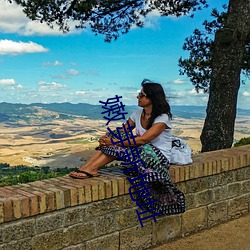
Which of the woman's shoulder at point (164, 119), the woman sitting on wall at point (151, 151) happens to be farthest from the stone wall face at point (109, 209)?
the woman's shoulder at point (164, 119)

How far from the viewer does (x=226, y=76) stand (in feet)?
22.1

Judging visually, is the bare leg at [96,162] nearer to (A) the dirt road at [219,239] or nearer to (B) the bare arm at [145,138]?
(B) the bare arm at [145,138]

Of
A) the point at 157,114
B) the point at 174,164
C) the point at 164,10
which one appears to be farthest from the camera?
the point at 164,10

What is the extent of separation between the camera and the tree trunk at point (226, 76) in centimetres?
672

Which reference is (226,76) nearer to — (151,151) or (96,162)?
(151,151)

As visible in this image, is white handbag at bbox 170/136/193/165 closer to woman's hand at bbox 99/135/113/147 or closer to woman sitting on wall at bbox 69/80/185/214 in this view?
woman sitting on wall at bbox 69/80/185/214

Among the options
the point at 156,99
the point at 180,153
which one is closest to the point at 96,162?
the point at 156,99

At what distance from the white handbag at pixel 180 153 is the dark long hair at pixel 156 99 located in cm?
43

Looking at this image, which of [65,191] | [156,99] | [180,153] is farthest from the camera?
[180,153]

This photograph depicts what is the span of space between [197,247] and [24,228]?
1.64m

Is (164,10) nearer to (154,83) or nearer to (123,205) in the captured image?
(154,83)

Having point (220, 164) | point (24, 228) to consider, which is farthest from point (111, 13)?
point (24, 228)

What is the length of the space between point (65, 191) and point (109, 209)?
452 mm

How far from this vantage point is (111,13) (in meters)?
8.76
